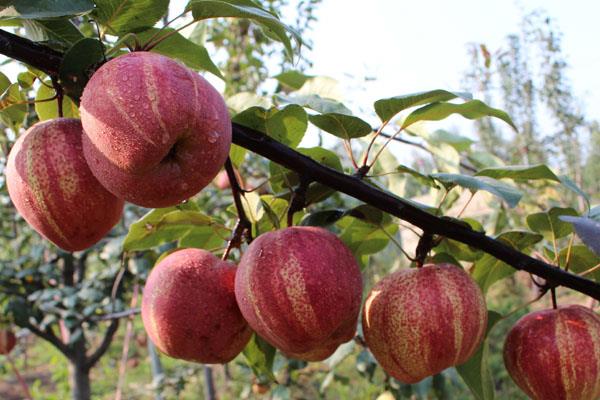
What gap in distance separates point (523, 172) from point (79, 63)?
60cm

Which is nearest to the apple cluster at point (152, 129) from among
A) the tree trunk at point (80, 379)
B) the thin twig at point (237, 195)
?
the thin twig at point (237, 195)

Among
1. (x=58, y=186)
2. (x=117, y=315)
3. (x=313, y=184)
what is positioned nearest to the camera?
(x=58, y=186)

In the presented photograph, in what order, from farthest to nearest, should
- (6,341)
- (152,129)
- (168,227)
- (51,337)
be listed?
(6,341)
(51,337)
(168,227)
(152,129)

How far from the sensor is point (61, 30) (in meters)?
0.74

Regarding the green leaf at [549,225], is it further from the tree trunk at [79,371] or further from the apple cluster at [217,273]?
the tree trunk at [79,371]

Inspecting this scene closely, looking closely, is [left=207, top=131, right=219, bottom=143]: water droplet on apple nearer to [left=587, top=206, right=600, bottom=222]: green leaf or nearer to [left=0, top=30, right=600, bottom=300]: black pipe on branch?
[left=0, top=30, right=600, bottom=300]: black pipe on branch

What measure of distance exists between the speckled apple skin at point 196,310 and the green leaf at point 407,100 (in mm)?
314

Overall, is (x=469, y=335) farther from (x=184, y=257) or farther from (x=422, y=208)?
(x=184, y=257)

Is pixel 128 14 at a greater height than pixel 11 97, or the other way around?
pixel 128 14

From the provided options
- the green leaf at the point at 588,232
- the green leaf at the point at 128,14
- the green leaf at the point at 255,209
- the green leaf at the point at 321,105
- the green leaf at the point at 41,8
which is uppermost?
the green leaf at the point at 41,8

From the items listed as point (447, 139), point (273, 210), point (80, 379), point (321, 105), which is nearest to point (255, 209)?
point (273, 210)

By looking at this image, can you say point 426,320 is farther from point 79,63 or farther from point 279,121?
point 79,63

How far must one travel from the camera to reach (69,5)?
0.64 meters

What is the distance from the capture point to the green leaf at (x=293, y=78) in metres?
1.13
